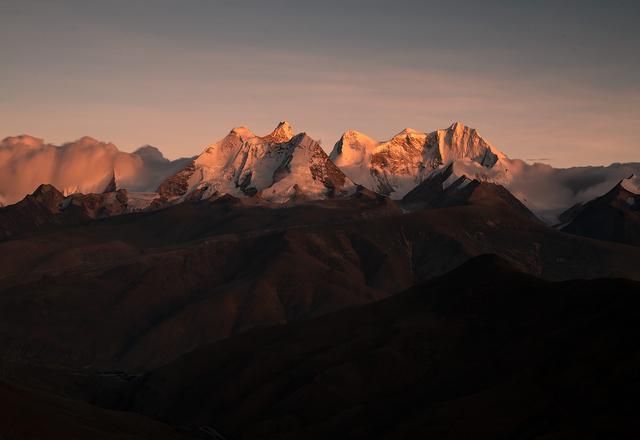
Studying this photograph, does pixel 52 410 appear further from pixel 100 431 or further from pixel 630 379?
pixel 630 379

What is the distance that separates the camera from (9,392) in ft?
634

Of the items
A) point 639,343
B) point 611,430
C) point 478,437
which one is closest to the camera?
point 611,430

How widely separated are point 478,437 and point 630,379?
29.6m

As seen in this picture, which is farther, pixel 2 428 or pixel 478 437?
pixel 478 437

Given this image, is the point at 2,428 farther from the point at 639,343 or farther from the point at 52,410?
the point at 639,343

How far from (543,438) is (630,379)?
25544 millimetres

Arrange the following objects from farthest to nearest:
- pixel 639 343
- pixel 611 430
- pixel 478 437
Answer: pixel 639 343
pixel 478 437
pixel 611 430

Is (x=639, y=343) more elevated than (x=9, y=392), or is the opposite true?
(x=639, y=343)

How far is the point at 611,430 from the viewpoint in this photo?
171 metres

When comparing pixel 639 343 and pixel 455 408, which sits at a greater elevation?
pixel 639 343

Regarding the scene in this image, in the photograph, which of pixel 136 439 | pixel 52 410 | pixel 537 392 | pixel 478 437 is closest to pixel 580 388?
pixel 537 392

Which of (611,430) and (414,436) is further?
(414,436)

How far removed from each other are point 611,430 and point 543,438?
11106 millimetres

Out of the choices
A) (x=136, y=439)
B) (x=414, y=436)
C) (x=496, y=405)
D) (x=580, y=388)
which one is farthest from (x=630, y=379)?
(x=136, y=439)
